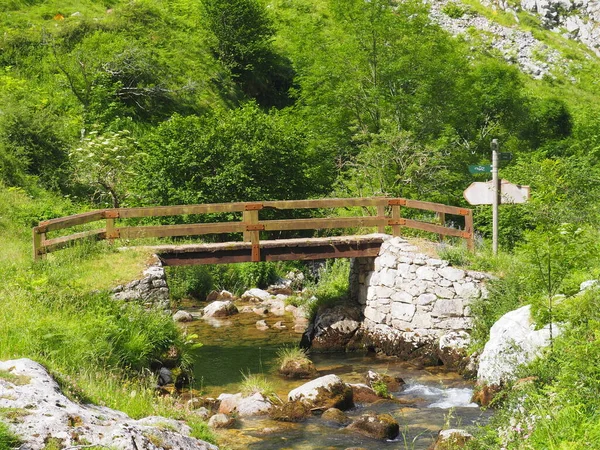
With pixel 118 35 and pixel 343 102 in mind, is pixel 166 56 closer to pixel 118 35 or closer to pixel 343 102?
pixel 118 35

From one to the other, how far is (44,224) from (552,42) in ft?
171

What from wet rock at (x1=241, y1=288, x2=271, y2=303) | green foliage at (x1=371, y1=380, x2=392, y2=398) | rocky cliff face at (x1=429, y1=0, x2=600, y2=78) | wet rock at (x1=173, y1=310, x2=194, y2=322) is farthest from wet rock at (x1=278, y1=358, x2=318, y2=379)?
rocky cliff face at (x1=429, y1=0, x2=600, y2=78)

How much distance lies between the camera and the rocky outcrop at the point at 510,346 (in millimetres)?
8906

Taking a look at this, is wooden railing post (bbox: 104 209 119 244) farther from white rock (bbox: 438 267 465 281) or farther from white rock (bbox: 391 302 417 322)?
white rock (bbox: 438 267 465 281)

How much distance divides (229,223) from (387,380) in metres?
4.02

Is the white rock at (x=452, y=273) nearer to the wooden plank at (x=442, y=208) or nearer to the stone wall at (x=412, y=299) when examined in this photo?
the stone wall at (x=412, y=299)

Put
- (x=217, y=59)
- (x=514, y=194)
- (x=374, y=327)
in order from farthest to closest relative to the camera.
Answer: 1. (x=217, y=59)
2. (x=374, y=327)
3. (x=514, y=194)

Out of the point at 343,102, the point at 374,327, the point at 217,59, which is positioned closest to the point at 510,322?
the point at 374,327

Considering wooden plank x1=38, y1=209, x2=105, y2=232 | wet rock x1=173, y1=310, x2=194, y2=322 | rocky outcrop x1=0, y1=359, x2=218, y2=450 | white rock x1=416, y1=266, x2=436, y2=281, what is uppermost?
wooden plank x1=38, y1=209, x2=105, y2=232

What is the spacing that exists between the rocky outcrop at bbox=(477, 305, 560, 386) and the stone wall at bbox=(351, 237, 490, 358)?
291cm

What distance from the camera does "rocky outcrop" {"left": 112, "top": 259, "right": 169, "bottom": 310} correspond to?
1181 cm

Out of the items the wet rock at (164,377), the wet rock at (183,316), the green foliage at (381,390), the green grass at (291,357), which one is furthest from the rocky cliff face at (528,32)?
the wet rock at (164,377)

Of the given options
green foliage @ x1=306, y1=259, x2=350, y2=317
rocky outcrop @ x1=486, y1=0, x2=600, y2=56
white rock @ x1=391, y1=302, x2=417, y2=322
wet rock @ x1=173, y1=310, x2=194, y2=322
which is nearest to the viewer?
white rock @ x1=391, y1=302, x2=417, y2=322

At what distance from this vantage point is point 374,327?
48.6 feet
